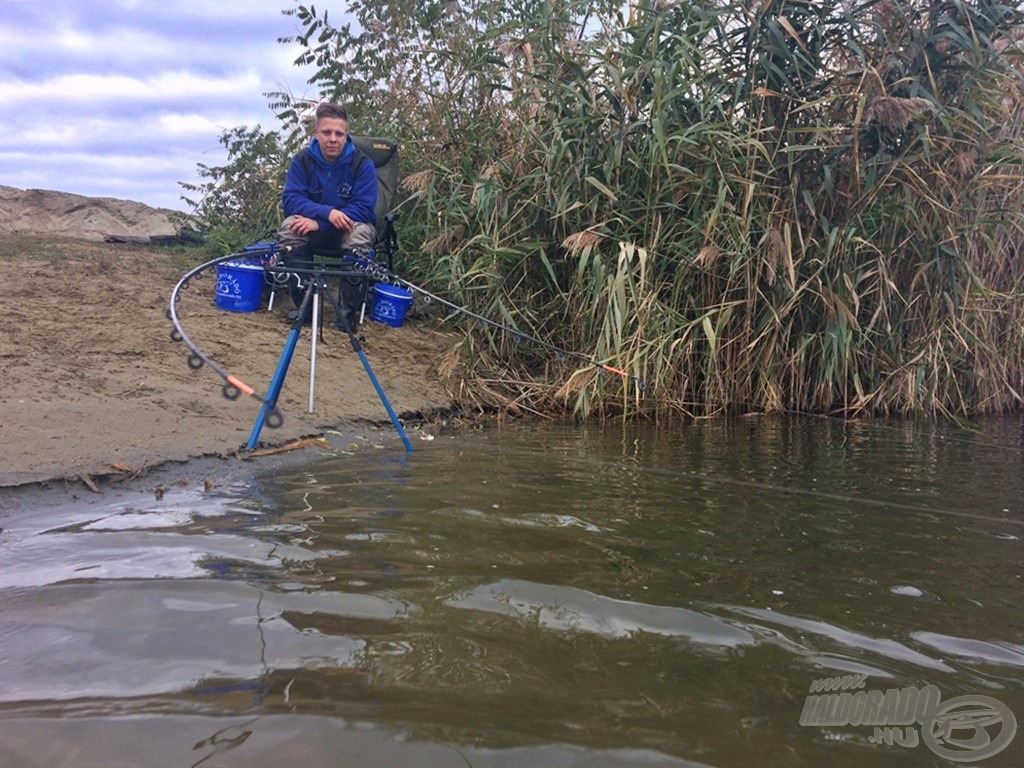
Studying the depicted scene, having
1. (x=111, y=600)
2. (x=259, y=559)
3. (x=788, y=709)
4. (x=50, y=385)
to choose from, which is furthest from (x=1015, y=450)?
(x=50, y=385)

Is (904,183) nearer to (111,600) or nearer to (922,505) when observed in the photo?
(922,505)

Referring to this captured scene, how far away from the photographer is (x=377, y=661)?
1791 mm

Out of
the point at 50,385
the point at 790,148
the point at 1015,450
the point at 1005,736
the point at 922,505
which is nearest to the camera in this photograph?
the point at 1005,736

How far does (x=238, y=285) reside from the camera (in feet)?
20.9

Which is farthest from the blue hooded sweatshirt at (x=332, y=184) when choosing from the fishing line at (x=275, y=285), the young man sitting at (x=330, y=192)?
the fishing line at (x=275, y=285)

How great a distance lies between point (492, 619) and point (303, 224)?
3.97m

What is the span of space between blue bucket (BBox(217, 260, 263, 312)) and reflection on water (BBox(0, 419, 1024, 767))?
315 centimetres

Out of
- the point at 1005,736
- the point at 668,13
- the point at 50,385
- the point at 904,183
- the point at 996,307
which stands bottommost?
the point at 1005,736

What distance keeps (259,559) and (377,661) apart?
81 centimetres
